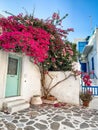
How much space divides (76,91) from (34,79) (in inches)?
120

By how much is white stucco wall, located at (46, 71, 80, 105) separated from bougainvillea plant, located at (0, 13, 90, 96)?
1.96 feet

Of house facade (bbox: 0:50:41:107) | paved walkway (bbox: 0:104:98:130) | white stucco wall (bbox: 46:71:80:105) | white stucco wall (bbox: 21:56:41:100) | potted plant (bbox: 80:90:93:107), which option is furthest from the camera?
white stucco wall (bbox: 46:71:80:105)

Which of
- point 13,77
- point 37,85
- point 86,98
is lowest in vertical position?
point 86,98

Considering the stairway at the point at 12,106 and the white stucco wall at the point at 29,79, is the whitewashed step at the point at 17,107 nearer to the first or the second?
the stairway at the point at 12,106

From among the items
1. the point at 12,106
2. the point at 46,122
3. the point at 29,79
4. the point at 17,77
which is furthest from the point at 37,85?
the point at 46,122

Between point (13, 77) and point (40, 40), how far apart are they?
8.88ft

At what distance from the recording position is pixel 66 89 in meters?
10.1

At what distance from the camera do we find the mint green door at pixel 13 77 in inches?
315

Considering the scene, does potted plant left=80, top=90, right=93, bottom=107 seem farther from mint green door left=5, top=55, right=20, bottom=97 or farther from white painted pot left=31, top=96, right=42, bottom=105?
mint green door left=5, top=55, right=20, bottom=97

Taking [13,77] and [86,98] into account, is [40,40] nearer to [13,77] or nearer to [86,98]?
[13,77]

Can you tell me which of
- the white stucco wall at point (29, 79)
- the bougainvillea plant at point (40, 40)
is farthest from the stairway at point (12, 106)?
the bougainvillea plant at point (40, 40)

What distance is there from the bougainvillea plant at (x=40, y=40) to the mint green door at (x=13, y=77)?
2.73 feet

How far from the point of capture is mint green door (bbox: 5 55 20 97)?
8.00 m

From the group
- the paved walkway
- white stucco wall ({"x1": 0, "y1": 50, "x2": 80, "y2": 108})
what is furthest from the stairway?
white stucco wall ({"x1": 0, "y1": 50, "x2": 80, "y2": 108})
